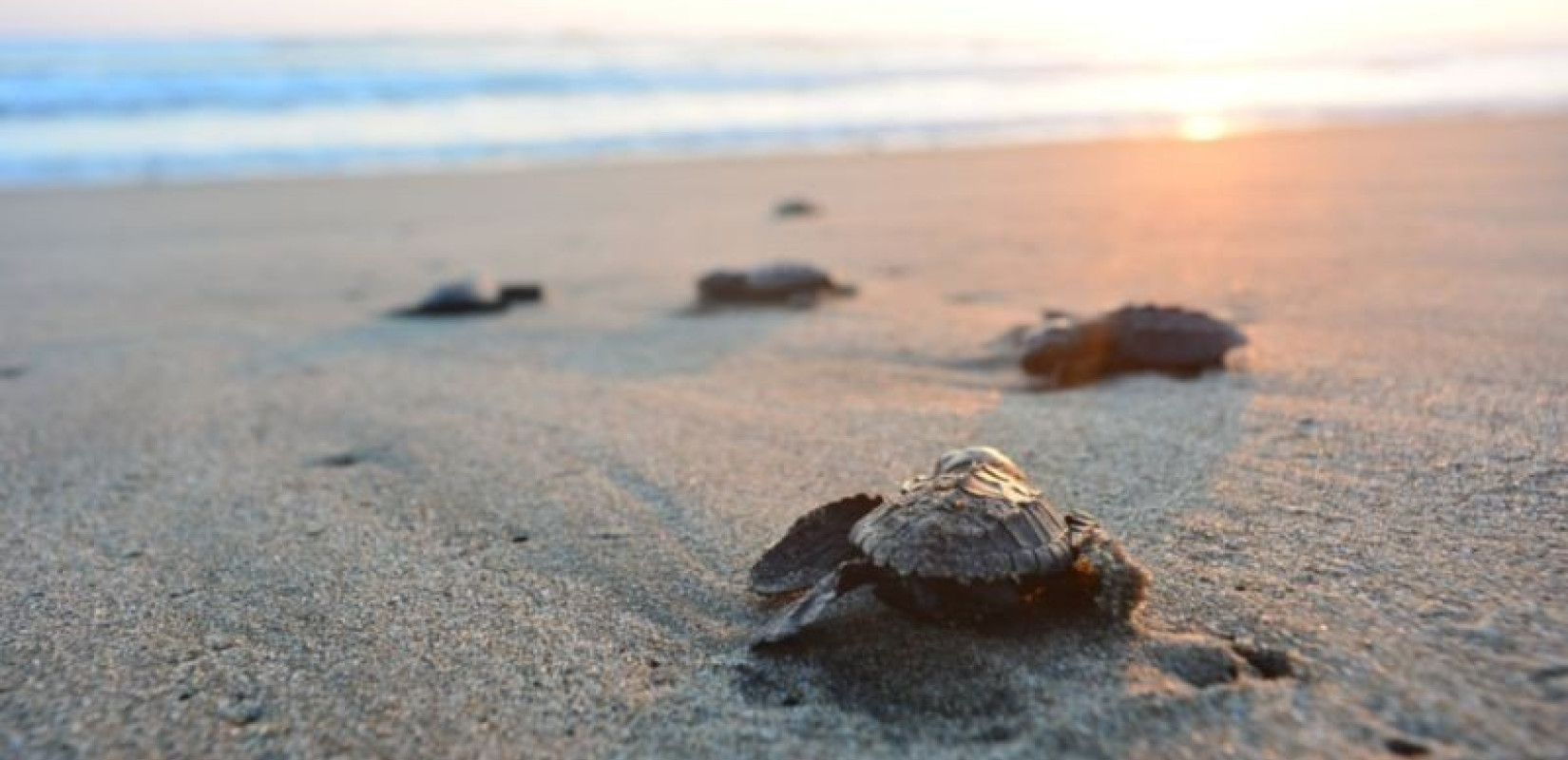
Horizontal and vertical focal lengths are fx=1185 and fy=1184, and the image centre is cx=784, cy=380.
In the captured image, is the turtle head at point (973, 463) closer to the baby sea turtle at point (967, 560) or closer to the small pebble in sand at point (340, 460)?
the baby sea turtle at point (967, 560)

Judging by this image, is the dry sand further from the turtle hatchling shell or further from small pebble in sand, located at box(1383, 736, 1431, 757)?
the turtle hatchling shell

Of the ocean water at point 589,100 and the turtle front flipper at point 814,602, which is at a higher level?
the ocean water at point 589,100

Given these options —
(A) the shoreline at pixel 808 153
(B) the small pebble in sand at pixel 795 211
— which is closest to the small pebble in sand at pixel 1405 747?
(B) the small pebble in sand at pixel 795 211

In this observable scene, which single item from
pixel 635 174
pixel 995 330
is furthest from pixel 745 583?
pixel 635 174

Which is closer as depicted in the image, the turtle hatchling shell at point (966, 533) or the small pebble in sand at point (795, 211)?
the turtle hatchling shell at point (966, 533)

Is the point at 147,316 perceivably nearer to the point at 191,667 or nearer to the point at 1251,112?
the point at 191,667

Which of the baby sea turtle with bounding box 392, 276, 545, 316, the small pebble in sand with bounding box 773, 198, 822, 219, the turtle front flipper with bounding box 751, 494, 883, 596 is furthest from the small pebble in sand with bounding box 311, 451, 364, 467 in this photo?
the small pebble in sand with bounding box 773, 198, 822, 219

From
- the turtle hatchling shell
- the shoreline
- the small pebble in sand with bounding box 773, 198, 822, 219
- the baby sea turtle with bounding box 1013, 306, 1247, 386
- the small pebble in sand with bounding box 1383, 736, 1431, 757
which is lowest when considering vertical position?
the small pebble in sand with bounding box 1383, 736, 1431, 757
